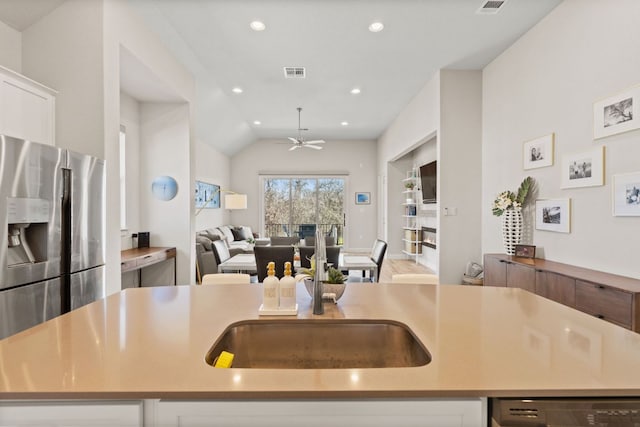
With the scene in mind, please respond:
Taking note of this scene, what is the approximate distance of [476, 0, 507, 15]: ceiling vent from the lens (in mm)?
3211

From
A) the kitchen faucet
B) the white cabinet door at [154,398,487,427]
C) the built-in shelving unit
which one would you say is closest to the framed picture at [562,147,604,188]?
the kitchen faucet

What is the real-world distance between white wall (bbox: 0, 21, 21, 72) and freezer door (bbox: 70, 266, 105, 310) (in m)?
1.88

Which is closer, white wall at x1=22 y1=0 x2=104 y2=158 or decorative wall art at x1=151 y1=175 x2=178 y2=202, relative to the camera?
white wall at x1=22 y1=0 x2=104 y2=158

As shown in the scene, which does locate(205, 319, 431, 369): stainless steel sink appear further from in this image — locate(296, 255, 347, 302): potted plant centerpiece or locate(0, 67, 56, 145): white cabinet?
locate(0, 67, 56, 145): white cabinet

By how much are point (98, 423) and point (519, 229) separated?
410 centimetres

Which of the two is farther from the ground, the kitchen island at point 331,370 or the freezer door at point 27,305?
the kitchen island at point 331,370

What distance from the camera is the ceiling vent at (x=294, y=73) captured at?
481 centimetres

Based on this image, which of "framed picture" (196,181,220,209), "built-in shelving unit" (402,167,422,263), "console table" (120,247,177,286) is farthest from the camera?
"built-in shelving unit" (402,167,422,263)

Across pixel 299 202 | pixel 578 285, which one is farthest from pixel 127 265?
pixel 299 202

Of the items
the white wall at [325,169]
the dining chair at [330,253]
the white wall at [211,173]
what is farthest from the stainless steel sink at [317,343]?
the white wall at [325,169]

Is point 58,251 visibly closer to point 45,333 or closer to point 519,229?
point 45,333

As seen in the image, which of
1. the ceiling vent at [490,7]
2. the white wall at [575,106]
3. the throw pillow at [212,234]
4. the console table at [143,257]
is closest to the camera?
the white wall at [575,106]

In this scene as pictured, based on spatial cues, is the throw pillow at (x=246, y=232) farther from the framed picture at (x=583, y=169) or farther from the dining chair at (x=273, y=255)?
the framed picture at (x=583, y=169)

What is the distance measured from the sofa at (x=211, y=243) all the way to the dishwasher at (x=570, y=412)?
412cm
